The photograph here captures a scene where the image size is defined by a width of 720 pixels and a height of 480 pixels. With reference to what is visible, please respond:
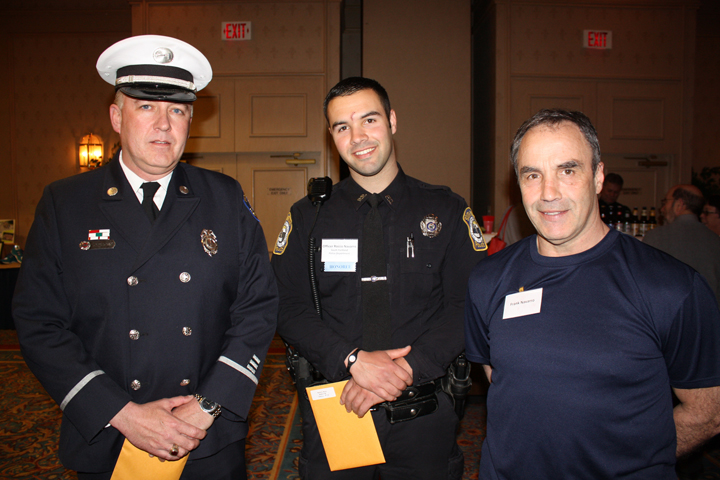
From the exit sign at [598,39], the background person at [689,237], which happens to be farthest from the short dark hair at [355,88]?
the exit sign at [598,39]

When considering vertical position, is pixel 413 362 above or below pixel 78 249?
below

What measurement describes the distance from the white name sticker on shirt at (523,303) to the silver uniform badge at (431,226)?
1.64ft

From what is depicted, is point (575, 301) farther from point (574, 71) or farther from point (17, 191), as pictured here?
point (17, 191)

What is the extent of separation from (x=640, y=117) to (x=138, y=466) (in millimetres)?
7097

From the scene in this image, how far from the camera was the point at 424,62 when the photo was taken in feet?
20.5

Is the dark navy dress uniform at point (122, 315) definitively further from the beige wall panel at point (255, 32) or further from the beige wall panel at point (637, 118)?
the beige wall panel at point (637, 118)

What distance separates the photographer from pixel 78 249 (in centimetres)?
125

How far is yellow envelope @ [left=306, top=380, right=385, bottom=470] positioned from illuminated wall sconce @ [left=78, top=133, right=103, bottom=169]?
6.83 m

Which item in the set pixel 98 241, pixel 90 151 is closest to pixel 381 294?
pixel 98 241

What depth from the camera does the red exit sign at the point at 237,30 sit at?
5965 millimetres

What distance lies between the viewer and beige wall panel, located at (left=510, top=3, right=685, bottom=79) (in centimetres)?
600

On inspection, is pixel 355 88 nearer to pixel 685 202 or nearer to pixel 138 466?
Answer: pixel 138 466

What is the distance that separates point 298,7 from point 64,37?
3888 mm

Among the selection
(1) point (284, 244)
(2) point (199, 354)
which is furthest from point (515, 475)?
(1) point (284, 244)
